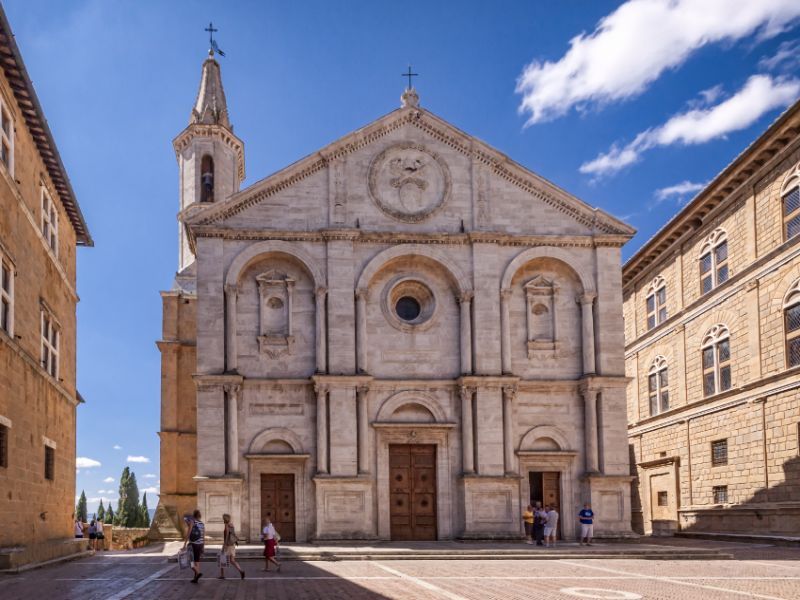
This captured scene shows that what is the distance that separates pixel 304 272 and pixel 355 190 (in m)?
3.48

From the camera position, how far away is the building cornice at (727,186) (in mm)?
34781

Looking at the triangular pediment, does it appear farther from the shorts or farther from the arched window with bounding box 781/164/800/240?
the shorts

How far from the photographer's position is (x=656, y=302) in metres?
49.6

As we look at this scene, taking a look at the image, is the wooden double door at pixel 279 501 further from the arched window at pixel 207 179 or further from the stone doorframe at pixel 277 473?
the arched window at pixel 207 179

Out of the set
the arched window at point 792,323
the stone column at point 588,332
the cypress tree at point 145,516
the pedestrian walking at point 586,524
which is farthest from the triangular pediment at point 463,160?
the cypress tree at point 145,516

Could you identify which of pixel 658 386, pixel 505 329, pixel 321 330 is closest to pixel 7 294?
pixel 321 330

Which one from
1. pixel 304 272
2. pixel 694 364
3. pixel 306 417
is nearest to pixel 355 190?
pixel 304 272

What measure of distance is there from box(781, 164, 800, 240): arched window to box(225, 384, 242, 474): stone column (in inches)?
772

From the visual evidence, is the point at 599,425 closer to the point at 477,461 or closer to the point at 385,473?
the point at 477,461

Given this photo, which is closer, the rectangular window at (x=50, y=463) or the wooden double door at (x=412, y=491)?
the rectangular window at (x=50, y=463)

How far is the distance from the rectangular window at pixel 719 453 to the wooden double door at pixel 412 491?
12.8m

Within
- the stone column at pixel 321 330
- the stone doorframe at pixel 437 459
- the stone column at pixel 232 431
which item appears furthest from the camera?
the stone doorframe at pixel 437 459

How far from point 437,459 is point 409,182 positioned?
989cm

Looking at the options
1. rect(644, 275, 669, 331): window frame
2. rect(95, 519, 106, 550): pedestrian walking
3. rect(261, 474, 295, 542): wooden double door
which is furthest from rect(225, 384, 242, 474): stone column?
rect(644, 275, 669, 331): window frame
